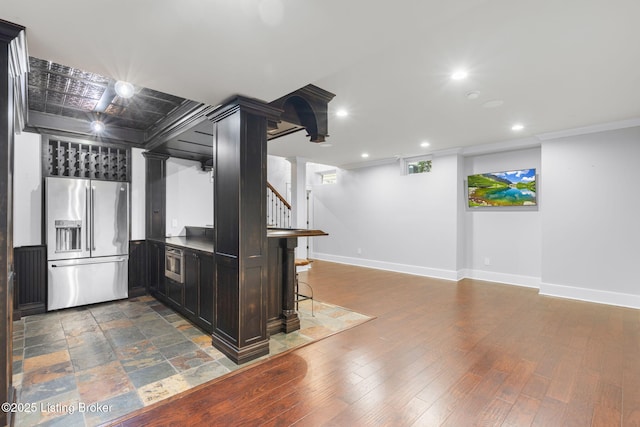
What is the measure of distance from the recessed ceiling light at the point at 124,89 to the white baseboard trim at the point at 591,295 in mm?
6691

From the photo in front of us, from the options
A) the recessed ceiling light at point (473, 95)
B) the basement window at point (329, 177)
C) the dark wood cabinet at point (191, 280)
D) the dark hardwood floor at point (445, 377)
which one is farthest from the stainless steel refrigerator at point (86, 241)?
the basement window at point (329, 177)

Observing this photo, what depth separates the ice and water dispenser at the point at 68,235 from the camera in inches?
159

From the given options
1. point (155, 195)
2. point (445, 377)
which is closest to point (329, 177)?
point (155, 195)

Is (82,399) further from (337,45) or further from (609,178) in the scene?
(609,178)

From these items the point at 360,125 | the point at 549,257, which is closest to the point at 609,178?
the point at 549,257

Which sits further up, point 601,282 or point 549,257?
point 549,257

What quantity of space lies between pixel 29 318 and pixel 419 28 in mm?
5397

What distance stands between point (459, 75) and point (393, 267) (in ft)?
16.7

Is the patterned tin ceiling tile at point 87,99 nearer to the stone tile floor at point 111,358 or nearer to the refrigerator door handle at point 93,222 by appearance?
the refrigerator door handle at point 93,222

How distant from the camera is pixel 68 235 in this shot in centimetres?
411

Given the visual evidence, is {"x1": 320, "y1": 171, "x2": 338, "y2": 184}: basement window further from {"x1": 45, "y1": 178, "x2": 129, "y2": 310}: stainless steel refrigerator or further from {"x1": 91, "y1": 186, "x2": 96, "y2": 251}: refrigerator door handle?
{"x1": 91, "y1": 186, "x2": 96, "y2": 251}: refrigerator door handle

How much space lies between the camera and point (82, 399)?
2.14m

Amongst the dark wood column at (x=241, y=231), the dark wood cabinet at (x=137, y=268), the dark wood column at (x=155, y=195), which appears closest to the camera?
the dark wood column at (x=241, y=231)

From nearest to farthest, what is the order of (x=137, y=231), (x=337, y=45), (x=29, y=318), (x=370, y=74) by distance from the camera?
1. (x=337, y=45)
2. (x=370, y=74)
3. (x=29, y=318)
4. (x=137, y=231)
